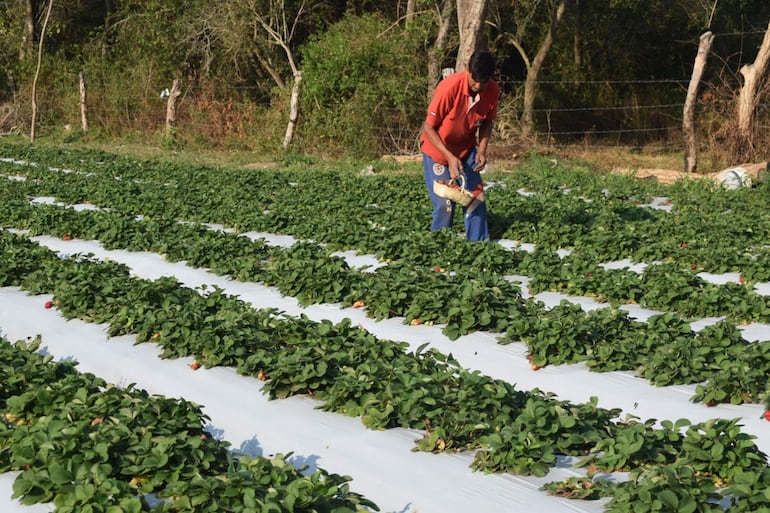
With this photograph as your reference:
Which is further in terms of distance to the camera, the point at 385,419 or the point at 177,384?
the point at 177,384

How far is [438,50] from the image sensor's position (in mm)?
17844

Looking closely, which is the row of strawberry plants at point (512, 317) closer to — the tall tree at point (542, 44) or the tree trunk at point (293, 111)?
the tree trunk at point (293, 111)

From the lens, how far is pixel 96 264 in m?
7.26

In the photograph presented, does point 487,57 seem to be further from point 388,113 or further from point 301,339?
point 388,113

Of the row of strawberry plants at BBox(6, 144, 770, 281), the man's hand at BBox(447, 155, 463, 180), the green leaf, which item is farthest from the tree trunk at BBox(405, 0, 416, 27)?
the green leaf

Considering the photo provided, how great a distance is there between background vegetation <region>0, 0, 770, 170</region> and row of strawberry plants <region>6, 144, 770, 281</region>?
14.4ft

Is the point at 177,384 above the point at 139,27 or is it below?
below

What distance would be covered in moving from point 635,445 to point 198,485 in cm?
163

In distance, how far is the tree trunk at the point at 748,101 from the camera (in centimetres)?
1445

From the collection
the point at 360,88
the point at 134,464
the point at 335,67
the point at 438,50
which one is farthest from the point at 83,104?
the point at 134,464

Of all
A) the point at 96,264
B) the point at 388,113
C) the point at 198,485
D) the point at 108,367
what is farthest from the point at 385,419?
the point at 388,113

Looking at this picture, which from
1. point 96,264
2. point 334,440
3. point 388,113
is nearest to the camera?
point 334,440

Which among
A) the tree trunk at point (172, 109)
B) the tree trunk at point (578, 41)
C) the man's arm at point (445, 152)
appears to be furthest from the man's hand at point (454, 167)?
the tree trunk at point (578, 41)

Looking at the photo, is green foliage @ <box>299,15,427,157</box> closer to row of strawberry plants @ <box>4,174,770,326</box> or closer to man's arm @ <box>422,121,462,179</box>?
row of strawberry plants @ <box>4,174,770,326</box>
